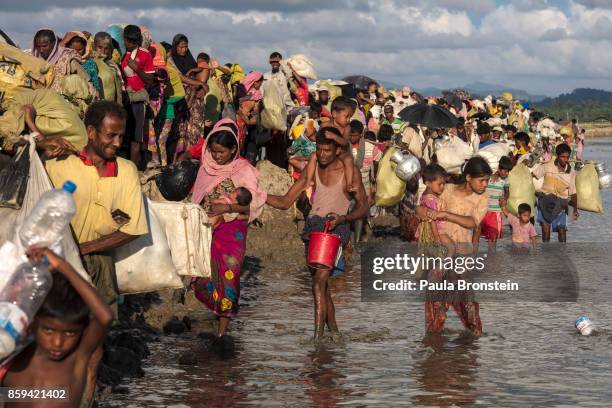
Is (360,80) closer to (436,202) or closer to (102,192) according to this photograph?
(436,202)

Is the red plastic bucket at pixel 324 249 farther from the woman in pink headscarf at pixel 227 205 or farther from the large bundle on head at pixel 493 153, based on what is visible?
the large bundle on head at pixel 493 153

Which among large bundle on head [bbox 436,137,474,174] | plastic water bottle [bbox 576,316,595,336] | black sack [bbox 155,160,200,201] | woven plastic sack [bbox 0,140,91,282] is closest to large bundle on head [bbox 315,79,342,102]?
large bundle on head [bbox 436,137,474,174]

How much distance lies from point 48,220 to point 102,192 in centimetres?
175

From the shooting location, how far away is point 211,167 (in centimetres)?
840

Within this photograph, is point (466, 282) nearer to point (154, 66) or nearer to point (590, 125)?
point (154, 66)

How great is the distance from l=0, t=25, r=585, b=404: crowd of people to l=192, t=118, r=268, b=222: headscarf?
1cm

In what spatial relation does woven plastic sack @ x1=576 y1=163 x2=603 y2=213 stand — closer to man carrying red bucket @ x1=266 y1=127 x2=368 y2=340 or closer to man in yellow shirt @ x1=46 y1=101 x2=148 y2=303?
man carrying red bucket @ x1=266 y1=127 x2=368 y2=340

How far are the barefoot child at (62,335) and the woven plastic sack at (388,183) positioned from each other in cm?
895

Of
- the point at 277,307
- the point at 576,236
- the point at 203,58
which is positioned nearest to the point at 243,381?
the point at 277,307

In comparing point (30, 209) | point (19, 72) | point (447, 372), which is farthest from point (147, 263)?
point (447, 372)

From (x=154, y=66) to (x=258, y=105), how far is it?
298 centimetres

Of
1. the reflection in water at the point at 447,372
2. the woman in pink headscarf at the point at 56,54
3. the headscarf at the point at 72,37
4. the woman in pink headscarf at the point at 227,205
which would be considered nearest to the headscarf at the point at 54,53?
the woman in pink headscarf at the point at 56,54

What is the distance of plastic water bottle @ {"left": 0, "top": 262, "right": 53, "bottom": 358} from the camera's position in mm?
4148

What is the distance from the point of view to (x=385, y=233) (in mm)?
18328
